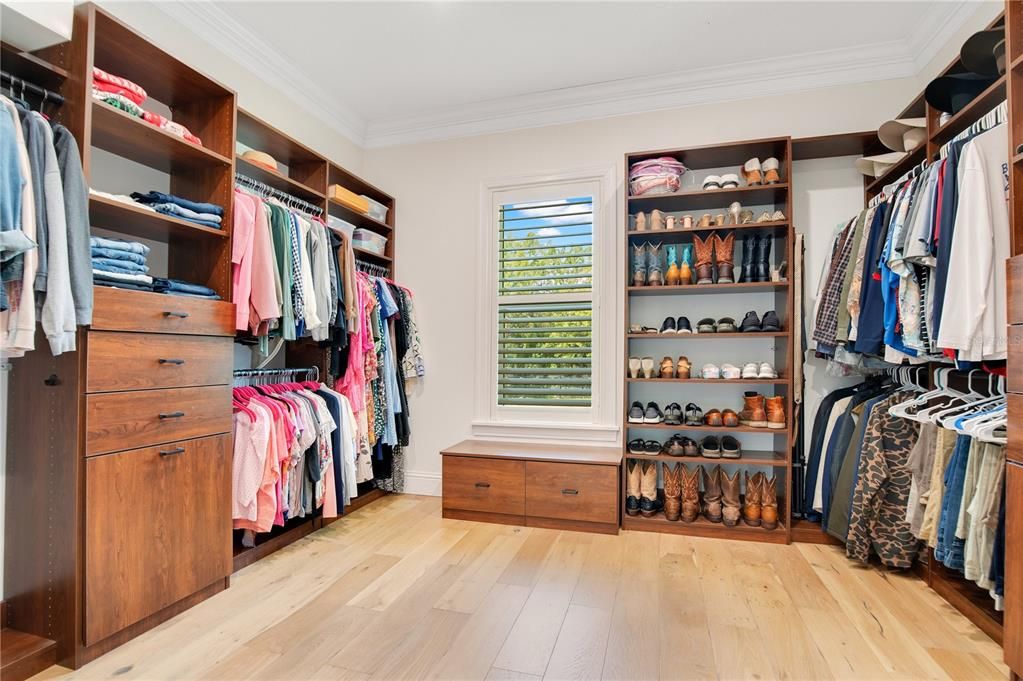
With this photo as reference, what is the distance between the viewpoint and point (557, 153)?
3582 millimetres

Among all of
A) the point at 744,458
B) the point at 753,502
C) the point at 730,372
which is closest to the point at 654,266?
the point at 730,372

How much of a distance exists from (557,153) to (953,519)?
9.47 ft

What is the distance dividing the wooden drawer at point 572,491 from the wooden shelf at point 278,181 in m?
2.04

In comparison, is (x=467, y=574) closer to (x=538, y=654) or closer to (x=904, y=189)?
(x=538, y=654)

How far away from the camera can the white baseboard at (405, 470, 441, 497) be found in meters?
3.73

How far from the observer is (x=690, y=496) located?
2957 millimetres

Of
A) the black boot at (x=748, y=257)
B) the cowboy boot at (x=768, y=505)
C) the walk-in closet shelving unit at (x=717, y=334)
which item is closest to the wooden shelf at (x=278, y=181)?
the walk-in closet shelving unit at (x=717, y=334)

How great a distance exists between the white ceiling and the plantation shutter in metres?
0.69

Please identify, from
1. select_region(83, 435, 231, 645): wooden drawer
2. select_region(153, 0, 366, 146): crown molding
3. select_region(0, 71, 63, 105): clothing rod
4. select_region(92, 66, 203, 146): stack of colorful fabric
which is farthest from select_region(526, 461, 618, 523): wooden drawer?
select_region(153, 0, 366, 146): crown molding

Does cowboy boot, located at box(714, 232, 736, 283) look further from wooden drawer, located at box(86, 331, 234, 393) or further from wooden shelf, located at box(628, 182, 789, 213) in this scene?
wooden drawer, located at box(86, 331, 234, 393)

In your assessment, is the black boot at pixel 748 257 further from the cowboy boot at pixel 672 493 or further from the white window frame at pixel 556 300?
the cowboy boot at pixel 672 493

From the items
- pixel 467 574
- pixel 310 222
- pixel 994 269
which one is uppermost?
pixel 310 222

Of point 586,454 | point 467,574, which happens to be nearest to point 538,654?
point 467,574

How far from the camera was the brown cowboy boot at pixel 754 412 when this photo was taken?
2932 mm
